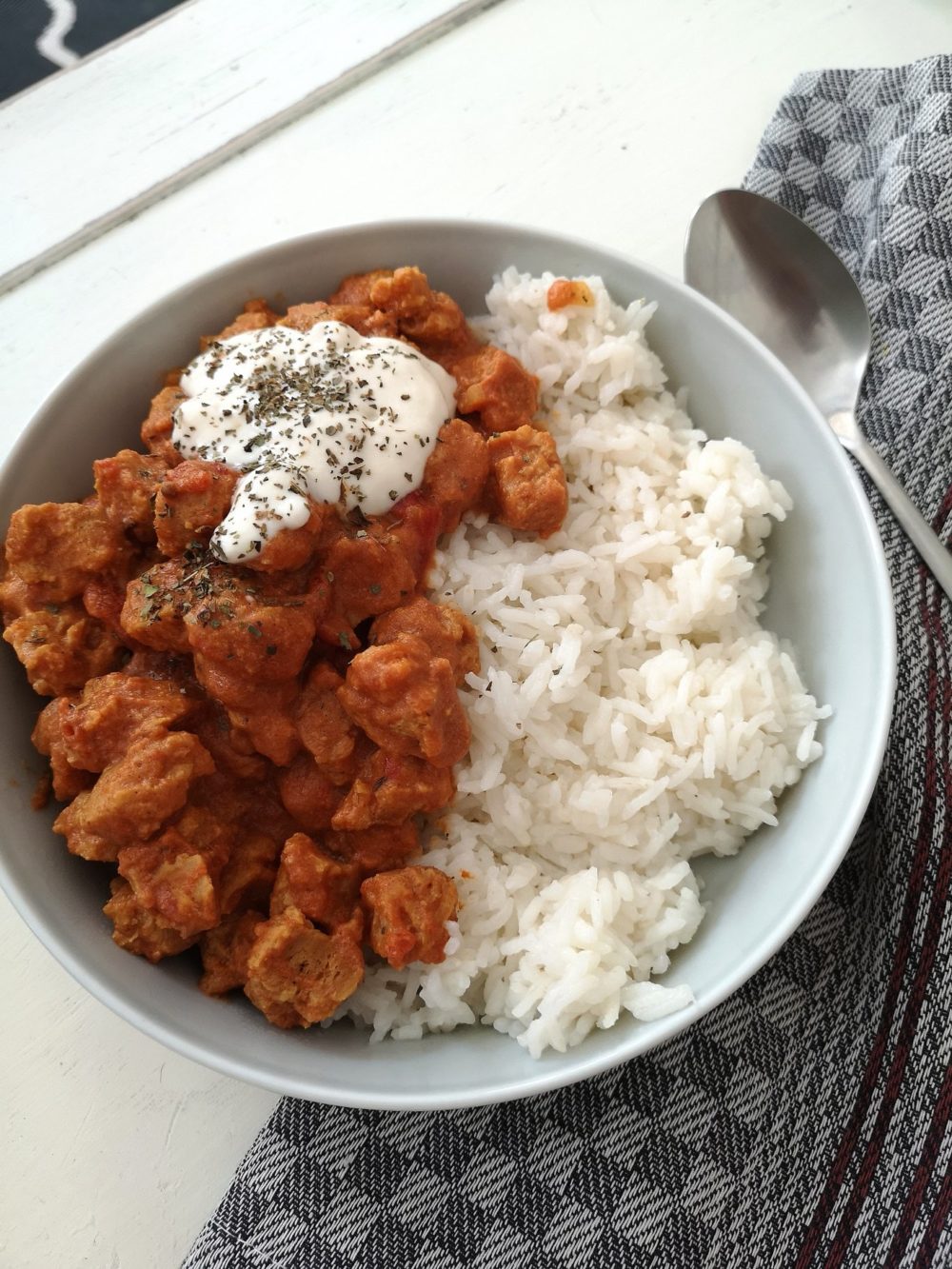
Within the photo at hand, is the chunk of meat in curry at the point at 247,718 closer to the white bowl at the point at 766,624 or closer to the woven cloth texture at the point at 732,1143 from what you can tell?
the white bowl at the point at 766,624

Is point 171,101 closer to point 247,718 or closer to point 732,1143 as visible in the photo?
point 247,718

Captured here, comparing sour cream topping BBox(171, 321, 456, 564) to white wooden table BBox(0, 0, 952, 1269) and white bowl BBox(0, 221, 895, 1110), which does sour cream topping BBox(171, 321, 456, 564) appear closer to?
white bowl BBox(0, 221, 895, 1110)

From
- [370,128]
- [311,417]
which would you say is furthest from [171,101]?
[311,417]

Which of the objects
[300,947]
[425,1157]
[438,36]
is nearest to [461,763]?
[300,947]

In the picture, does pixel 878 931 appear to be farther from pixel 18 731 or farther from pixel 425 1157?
pixel 18 731

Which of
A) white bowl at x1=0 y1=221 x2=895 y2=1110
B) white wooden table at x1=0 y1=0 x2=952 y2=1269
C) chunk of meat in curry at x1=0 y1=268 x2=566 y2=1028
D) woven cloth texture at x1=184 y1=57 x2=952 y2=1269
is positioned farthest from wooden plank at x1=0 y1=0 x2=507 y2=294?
woven cloth texture at x1=184 y1=57 x2=952 y2=1269

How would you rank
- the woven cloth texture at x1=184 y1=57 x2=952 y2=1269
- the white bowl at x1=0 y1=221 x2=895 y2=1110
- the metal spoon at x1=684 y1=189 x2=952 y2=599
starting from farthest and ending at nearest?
1. the metal spoon at x1=684 y1=189 x2=952 y2=599
2. the woven cloth texture at x1=184 y1=57 x2=952 y2=1269
3. the white bowl at x1=0 y1=221 x2=895 y2=1110
